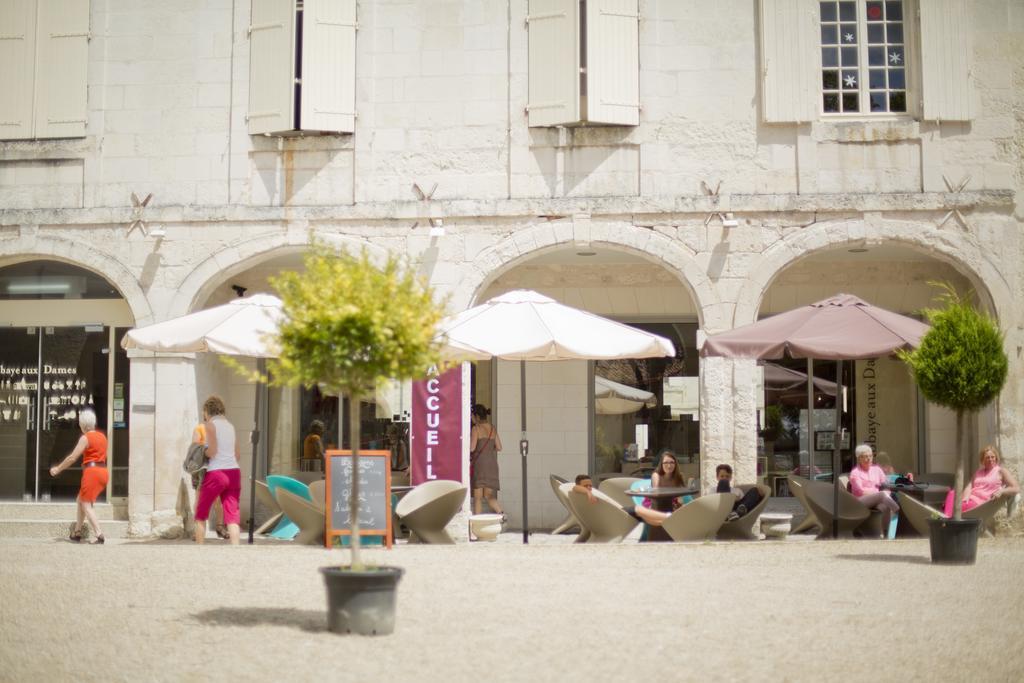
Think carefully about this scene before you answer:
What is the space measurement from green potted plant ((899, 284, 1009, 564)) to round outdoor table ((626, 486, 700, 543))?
2.77m

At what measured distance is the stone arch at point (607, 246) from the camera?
46.6ft

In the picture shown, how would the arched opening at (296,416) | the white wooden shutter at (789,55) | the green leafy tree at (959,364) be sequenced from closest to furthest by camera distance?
the green leafy tree at (959,364) < the white wooden shutter at (789,55) < the arched opening at (296,416)

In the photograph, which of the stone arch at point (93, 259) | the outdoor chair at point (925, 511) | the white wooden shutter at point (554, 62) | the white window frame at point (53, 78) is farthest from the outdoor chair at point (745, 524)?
the white window frame at point (53, 78)

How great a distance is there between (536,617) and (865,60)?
8.74 meters

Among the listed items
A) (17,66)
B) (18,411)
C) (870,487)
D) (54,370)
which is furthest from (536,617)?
(17,66)

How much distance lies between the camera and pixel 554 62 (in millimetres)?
14414

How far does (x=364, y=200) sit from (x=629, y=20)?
3.45 m

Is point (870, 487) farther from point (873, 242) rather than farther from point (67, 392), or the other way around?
point (67, 392)

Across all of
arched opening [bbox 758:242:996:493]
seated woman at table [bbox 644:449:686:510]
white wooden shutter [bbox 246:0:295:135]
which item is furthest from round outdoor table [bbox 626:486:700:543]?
white wooden shutter [bbox 246:0:295:135]

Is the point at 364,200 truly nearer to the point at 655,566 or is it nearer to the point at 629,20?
the point at 629,20

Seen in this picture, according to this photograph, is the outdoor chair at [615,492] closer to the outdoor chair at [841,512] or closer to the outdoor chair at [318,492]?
the outdoor chair at [841,512]

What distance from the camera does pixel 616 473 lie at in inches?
642

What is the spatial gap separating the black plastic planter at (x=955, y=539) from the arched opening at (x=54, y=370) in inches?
378

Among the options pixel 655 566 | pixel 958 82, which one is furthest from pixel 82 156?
pixel 958 82
